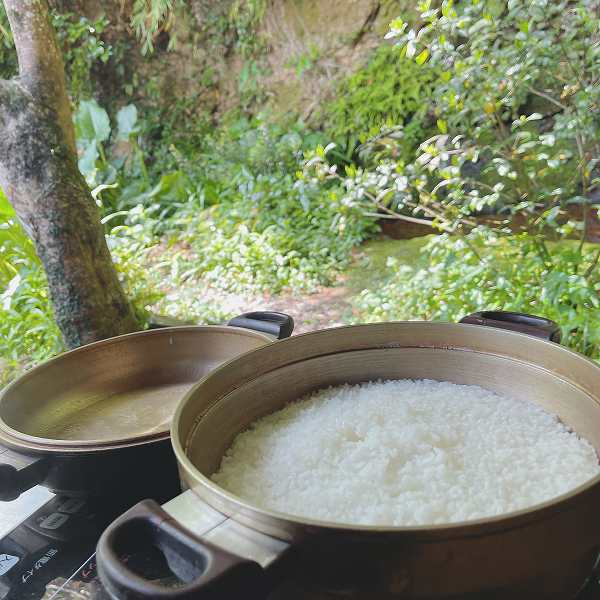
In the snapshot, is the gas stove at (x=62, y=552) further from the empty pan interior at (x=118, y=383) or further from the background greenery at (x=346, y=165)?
the background greenery at (x=346, y=165)

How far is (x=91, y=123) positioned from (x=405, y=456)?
17.8 ft

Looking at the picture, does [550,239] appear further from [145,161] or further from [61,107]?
[145,161]

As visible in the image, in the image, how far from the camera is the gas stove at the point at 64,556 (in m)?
0.93

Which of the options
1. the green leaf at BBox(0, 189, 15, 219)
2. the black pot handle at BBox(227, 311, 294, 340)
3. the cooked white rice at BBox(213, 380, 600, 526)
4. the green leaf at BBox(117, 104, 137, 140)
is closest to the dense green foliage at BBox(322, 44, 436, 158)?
the green leaf at BBox(117, 104, 137, 140)

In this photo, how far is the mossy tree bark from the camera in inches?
65.7

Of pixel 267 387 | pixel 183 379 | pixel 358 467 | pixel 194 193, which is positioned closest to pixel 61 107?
Answer: pixel 183 379

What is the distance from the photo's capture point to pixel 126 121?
18.0 ft

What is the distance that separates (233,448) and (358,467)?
0.85 ft

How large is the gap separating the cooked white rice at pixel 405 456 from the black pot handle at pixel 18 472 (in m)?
0.30

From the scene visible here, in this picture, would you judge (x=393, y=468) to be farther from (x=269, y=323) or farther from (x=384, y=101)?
(x=384, y=101)

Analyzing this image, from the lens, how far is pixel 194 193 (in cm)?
493

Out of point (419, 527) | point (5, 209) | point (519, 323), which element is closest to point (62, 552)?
point (419, 527)

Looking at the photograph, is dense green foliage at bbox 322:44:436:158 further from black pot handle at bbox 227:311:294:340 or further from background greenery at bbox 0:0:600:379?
black pot handle at bbox 227:311:294:340

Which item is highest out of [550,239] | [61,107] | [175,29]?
[175,29]
